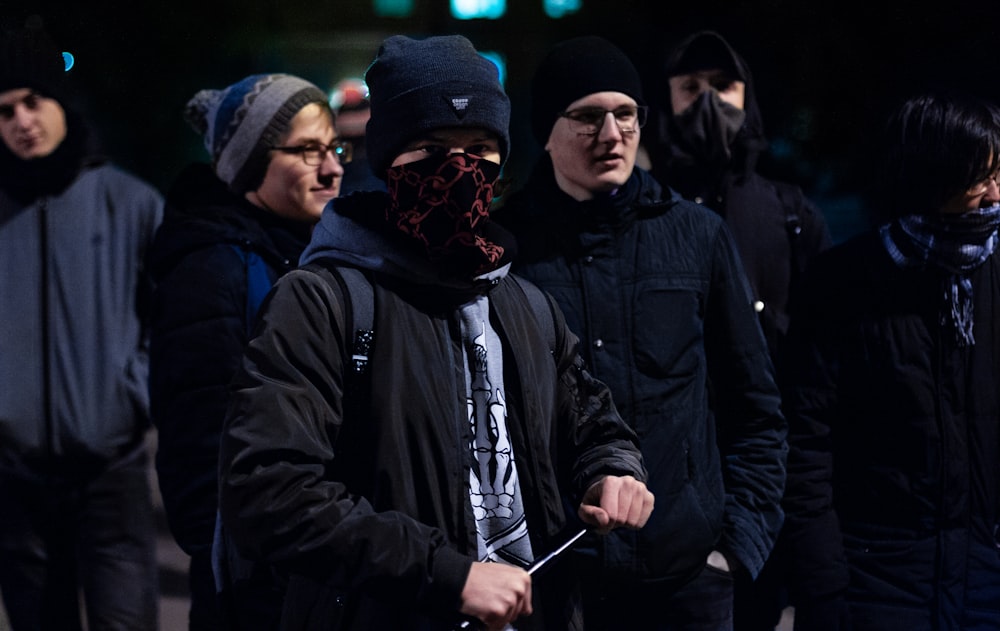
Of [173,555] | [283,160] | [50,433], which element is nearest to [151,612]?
[50,433]

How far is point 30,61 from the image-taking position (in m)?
4.31

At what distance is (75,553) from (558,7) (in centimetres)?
1569

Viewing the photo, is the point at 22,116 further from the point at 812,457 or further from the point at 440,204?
the point at 812,457

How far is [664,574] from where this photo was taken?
10.4 ft

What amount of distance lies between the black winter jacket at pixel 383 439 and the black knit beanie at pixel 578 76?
1.06m

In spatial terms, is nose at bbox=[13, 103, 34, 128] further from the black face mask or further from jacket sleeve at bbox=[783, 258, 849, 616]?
jacket sleeve at bbox=[783, 258, 849, 616]

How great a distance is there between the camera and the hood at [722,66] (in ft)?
14.8

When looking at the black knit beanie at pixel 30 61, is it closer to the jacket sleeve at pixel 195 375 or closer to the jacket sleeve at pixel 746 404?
the jacket sleeve at pixel 195 375

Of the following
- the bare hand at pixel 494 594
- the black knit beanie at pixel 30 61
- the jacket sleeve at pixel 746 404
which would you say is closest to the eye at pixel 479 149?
the bare hand at pixel 494 594

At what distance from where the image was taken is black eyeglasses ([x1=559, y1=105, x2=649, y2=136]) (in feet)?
11.0

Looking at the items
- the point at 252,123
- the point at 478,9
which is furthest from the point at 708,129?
the point at 478,9

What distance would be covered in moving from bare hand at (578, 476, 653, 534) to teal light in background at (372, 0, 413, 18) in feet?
61.0

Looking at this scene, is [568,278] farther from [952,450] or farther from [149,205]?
[149,205]

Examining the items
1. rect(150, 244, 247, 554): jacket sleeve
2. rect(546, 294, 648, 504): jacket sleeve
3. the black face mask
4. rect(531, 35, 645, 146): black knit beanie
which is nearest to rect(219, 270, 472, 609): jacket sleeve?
rect(546, 294, 648, 504): jacket sleeve
